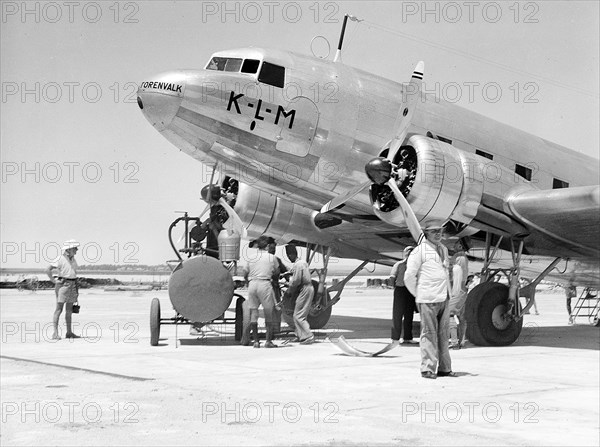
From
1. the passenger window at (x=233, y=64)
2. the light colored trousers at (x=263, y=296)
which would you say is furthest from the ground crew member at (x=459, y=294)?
the passenger window at (x=233, y=64)

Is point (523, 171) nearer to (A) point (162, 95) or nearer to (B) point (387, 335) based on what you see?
(B) point (387, 335)

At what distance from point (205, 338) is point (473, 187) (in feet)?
15.8

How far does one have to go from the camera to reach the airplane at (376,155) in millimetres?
10945

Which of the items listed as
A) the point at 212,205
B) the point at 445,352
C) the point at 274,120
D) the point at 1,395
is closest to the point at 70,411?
the point at 1,395

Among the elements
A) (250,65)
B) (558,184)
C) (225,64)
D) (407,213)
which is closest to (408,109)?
(407,213)

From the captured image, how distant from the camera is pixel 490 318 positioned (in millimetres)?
11961

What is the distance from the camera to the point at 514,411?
6.23m

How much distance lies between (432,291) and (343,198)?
3.43 m

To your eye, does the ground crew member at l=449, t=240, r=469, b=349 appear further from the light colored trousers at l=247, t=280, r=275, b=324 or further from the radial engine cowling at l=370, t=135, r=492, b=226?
the light colored trousers at l=247, t=280, r=275, b=324

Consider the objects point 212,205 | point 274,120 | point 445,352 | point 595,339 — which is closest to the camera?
point 445,352

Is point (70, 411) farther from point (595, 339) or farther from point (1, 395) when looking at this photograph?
point (595, 339)

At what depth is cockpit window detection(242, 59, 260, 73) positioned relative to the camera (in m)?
11.3

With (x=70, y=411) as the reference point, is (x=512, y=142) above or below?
above
